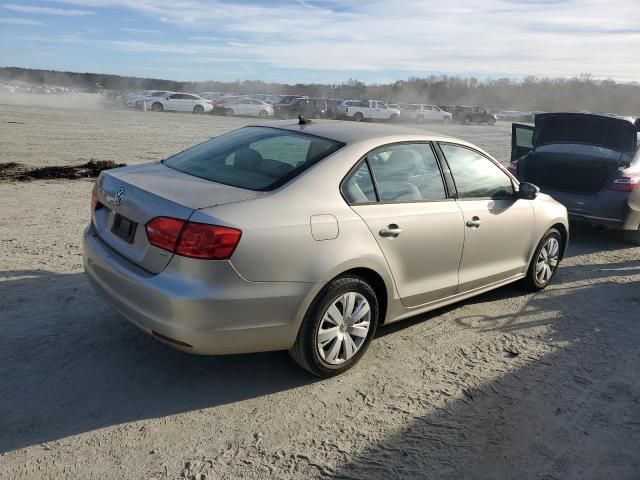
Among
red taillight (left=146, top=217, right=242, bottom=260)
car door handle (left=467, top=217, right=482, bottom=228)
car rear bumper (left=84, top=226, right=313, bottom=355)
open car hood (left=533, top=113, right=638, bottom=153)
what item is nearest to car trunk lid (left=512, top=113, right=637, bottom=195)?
open car hood (left=533, top=113, right=638, bottom=153)

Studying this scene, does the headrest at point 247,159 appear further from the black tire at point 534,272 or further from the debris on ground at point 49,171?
the debris on ground at point 49,171

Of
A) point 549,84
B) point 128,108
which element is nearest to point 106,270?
point 128,108

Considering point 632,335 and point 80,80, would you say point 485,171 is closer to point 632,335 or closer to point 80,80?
point 632,335

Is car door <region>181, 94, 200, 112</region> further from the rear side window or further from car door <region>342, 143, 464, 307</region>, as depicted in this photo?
the rear side window

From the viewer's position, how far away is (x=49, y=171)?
10.5 m

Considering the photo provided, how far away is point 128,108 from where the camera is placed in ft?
137

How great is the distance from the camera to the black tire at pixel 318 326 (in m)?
3.46

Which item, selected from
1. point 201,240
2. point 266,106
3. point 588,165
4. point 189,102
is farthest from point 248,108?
point 201,240

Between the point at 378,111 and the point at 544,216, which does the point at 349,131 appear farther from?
the point at 378,111

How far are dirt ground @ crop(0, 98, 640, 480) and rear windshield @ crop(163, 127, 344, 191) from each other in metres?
1.26

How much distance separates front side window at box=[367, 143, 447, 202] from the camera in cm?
396

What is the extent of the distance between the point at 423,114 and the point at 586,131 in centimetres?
3884

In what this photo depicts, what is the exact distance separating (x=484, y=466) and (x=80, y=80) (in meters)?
97.1

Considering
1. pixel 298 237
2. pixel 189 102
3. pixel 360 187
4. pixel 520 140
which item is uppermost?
pixel 189 102
